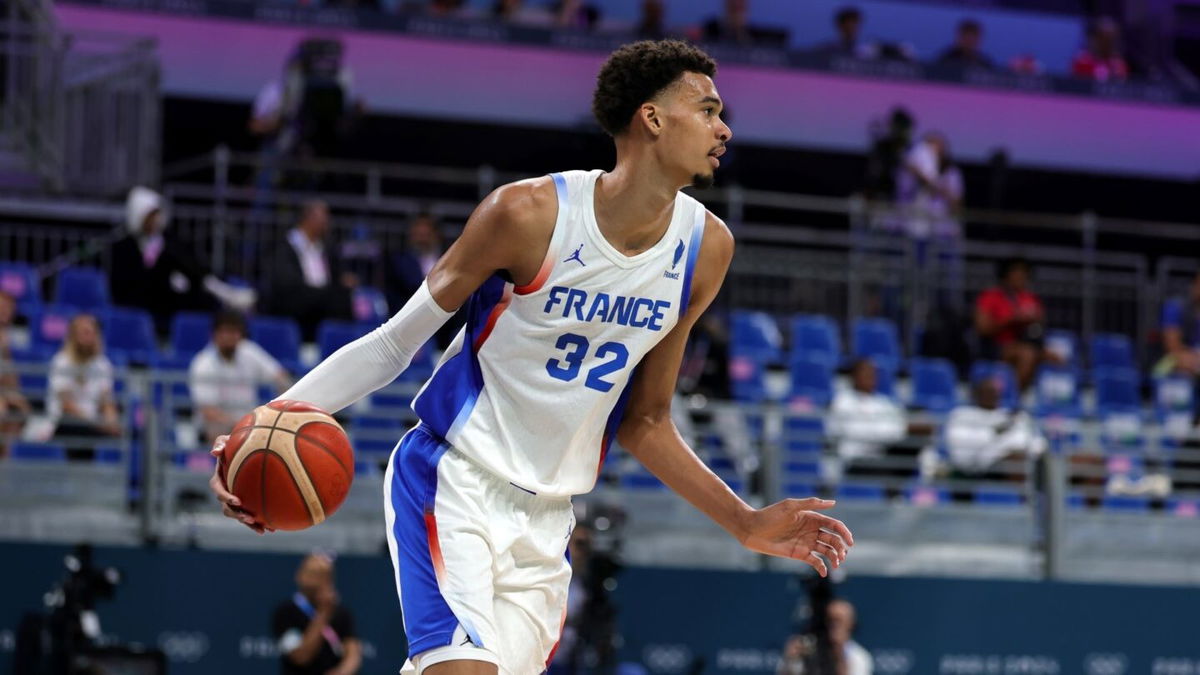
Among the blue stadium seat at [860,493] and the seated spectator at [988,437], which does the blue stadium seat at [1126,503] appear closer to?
the seated spectator at [988,437]

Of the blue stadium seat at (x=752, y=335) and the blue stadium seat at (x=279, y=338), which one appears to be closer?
the blue stadium seat at (x=279, y=338)

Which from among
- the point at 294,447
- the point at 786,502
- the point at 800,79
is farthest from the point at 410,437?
the point at 800,79

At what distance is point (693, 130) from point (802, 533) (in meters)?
1.17

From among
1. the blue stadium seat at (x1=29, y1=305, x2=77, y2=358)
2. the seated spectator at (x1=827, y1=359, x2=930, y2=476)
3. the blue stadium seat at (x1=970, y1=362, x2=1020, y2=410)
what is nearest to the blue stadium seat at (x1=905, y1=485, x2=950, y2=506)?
the seated spectator at (x1=827, y1=359, x2=930, y2=476)

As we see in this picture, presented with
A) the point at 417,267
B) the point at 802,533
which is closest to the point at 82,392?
the point at 417,267

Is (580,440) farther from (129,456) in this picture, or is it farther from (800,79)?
(800,79)

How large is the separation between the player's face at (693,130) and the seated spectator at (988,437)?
7.78 meters

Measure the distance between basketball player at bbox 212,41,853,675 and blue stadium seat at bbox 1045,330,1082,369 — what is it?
11.5 m

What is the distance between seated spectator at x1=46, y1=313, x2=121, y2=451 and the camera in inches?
447

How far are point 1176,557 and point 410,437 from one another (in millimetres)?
8948

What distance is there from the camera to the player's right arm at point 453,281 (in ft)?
16.3

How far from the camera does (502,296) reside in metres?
5.10

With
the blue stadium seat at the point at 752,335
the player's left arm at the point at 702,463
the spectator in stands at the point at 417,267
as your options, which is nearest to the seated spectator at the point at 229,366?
the spectator in stands at the point at 417,267

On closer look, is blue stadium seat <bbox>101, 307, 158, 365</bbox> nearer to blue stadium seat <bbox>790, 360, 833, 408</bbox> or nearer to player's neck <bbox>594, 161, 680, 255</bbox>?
blue stadium seat <bbox>790, 360, 833, 408</bbox>
